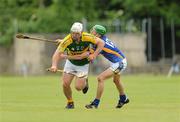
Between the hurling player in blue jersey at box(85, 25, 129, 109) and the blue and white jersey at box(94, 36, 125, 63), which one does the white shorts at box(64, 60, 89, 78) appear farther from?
the blue and white jersey at box(94, 36, 125, 63)

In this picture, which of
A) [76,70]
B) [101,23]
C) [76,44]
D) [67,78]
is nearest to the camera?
[76,44]

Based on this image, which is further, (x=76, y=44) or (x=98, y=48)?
(x=98, y=48)

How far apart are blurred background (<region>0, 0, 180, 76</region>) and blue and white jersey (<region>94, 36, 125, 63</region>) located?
39667mm

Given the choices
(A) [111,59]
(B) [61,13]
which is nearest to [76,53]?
(A) [111,59]

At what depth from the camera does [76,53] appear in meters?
20.6

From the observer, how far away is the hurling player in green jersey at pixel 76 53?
20.2m

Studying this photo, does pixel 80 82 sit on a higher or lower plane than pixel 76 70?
lower

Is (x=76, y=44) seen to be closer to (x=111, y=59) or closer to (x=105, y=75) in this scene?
(x=105, y=75)

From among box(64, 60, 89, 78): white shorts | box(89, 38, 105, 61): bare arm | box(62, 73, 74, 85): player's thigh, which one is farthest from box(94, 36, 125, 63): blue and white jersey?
box(62, 73, 74, 85): player's thigh

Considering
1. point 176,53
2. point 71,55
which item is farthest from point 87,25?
point 71,55

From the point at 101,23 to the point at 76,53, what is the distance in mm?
47497

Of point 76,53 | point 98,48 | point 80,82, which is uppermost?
point 98,48

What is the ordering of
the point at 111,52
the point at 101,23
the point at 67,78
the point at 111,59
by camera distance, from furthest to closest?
1. the point at 101,23
2. the point at 111,59
3. the point at 111,52
4. the point at 67,78

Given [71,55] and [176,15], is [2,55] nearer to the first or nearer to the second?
[176,15]
